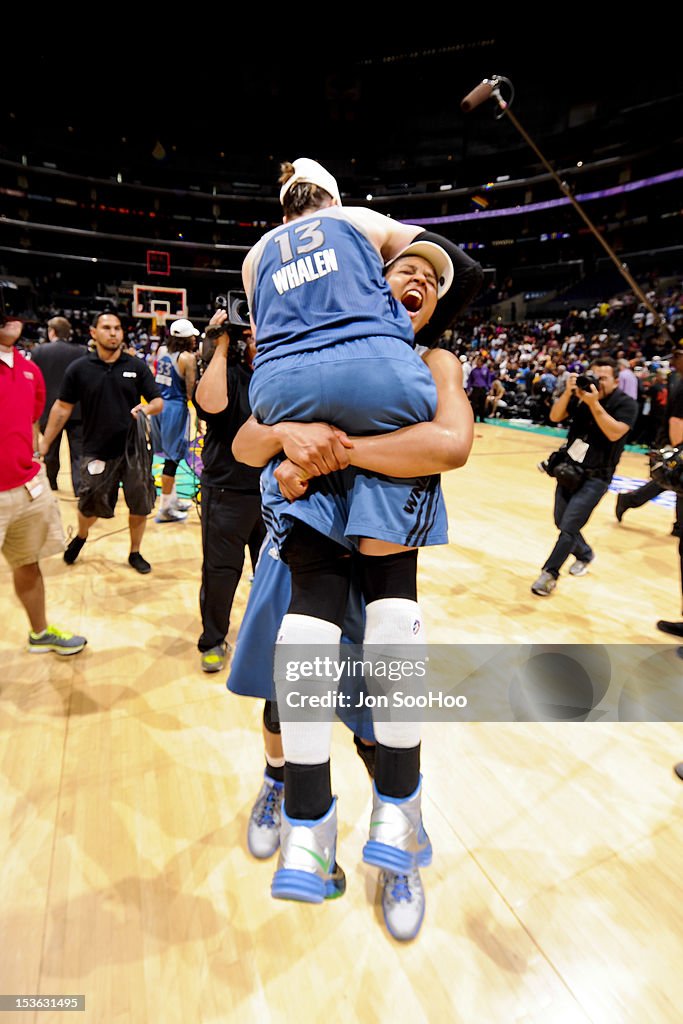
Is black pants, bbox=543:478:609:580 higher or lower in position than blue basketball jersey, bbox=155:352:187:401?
lower

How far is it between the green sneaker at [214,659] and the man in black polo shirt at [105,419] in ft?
4.83

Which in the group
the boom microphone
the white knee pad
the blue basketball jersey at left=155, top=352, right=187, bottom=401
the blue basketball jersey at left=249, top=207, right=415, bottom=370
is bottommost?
the white knee pad

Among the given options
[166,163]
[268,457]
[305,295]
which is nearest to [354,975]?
[268,457]

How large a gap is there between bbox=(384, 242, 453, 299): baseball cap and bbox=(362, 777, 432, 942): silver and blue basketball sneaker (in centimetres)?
120

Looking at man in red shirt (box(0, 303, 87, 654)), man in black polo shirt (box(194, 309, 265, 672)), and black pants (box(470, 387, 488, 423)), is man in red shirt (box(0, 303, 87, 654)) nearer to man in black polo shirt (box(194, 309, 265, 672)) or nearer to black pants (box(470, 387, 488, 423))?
man in black polo shirt (box(194, 309, 265, 672))

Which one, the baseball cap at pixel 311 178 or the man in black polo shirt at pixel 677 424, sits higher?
the baseball cap at pixel 311 178

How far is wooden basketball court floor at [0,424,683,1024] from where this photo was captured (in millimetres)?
1157

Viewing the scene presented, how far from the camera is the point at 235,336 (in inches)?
81.2

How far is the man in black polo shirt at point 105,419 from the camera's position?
11.3 feet

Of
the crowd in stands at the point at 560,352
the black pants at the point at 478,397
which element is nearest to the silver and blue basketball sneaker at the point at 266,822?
the crowd in stands at the point at 560,352

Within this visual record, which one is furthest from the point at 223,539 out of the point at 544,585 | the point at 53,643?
the point at 544,585

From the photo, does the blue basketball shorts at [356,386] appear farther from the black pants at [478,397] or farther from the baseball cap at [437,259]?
the black pants at [478,397]

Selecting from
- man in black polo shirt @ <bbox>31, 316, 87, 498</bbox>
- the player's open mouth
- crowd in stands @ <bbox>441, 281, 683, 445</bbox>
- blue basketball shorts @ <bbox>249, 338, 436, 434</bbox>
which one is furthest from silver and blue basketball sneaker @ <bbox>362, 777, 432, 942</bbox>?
crowd in stands @ <bbox>441, 281, 683, 445</bbox>

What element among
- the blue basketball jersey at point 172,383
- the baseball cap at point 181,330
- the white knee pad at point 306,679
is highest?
the baseball cap at point 181,330
